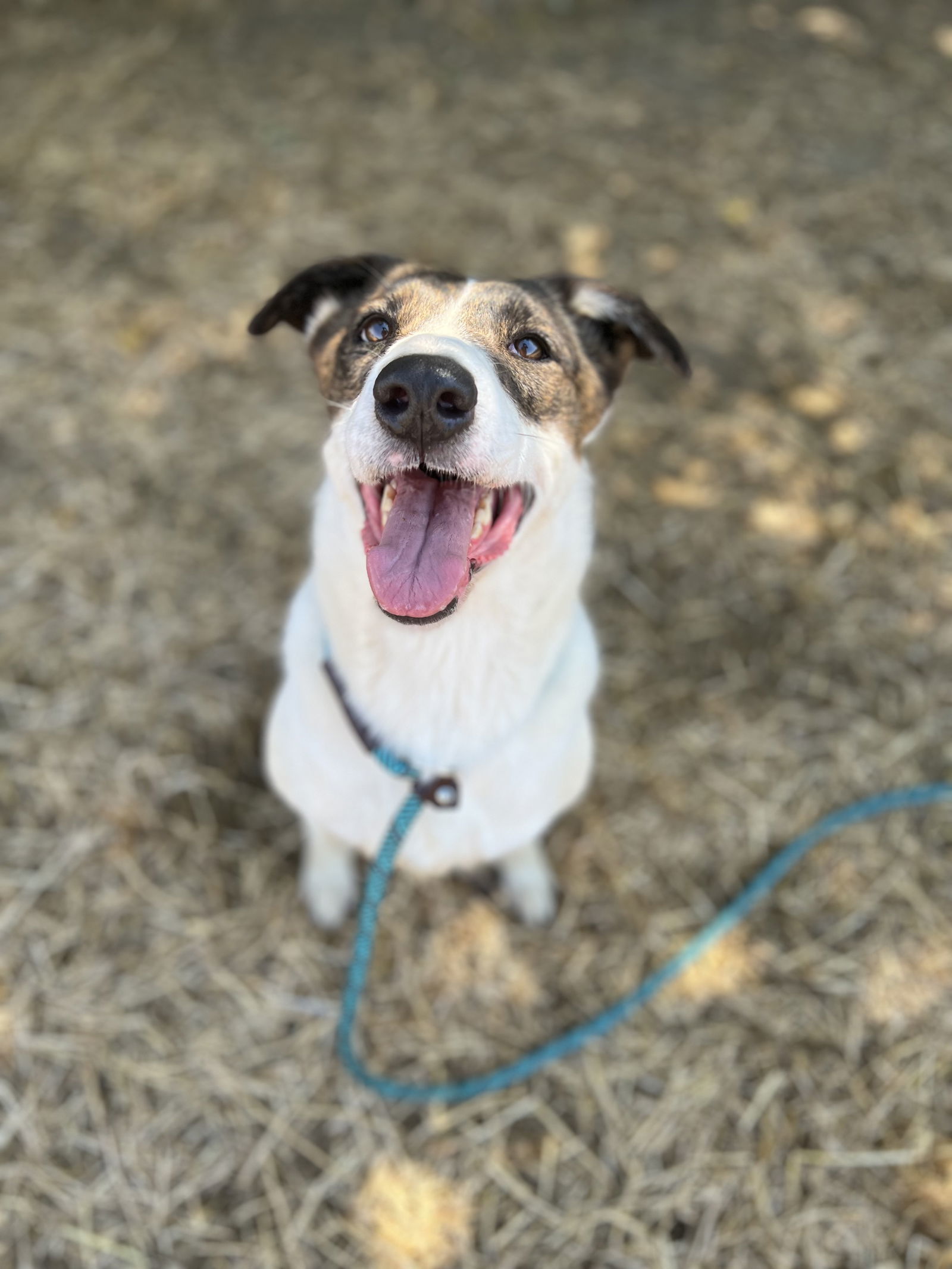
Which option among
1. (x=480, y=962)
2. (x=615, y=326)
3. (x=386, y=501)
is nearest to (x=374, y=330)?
(x=386, y=501)

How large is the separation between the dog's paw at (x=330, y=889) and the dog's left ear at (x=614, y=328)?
2073 mm

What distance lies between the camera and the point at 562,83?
6859mm

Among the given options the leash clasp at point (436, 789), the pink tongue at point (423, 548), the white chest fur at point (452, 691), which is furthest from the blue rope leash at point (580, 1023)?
the pink tongue at point (423, 548)

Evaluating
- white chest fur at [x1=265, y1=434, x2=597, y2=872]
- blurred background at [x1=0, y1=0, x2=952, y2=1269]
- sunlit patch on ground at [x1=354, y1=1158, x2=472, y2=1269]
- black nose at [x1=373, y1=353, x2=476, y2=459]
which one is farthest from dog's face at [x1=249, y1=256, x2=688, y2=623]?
sunlit patch on ground at [x1=354, y1=1158, x2=472, y2=1269]

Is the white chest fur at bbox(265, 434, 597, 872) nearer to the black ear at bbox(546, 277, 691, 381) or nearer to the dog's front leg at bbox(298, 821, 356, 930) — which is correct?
the black ear at bbox(546, 277, 691, 381)

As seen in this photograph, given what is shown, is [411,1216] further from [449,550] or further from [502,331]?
[502,331]

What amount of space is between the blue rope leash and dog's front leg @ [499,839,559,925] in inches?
17.1

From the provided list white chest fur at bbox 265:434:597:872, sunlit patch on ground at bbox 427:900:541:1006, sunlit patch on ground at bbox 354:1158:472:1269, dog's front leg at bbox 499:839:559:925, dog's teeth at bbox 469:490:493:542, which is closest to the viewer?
dog's teeth at bbox 469:490:493:542

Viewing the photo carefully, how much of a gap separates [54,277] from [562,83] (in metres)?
3.91

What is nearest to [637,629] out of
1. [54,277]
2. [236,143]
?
[54,277]

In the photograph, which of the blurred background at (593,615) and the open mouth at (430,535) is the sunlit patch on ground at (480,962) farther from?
the open mouth at (430,535)

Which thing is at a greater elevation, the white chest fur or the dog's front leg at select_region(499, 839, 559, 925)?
the white chest fur

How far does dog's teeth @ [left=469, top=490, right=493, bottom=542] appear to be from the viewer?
2340mm

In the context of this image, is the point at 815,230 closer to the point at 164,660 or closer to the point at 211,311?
the point at 211,311
